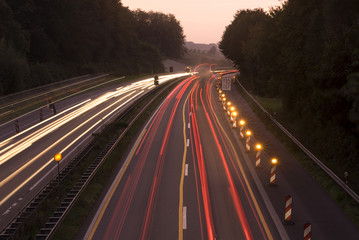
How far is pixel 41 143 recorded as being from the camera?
26.8 metres

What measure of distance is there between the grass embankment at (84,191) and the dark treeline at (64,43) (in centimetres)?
2365

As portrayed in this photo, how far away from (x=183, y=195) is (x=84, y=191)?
4.64 meters

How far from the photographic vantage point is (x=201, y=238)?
12.8 metres

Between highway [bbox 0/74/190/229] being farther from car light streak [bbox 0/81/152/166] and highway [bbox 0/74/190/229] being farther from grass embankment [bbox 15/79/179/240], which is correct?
grass embankment [bbox 15/79/179/240]

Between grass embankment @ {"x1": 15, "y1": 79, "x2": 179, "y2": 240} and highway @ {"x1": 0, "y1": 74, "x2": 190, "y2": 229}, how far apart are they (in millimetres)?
1346

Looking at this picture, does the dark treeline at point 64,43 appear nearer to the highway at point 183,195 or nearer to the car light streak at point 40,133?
the car light streak at point 40,133

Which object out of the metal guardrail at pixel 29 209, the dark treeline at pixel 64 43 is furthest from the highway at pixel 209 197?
the dark treeline at pixel 64 43

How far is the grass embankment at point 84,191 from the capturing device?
13.5 m

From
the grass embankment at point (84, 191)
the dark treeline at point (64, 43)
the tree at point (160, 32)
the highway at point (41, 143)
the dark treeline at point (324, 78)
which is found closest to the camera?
the grass embankment at point (84, 191)

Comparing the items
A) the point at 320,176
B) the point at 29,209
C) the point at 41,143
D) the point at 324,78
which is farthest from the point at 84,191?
the point at 324,78

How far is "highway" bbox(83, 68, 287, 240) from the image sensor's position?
13.4 metres

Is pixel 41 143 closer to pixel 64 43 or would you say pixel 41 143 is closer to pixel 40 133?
pixel 40 133

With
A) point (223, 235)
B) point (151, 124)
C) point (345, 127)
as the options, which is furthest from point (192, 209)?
point (151, 124)

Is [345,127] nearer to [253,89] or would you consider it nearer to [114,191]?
[114,191]
